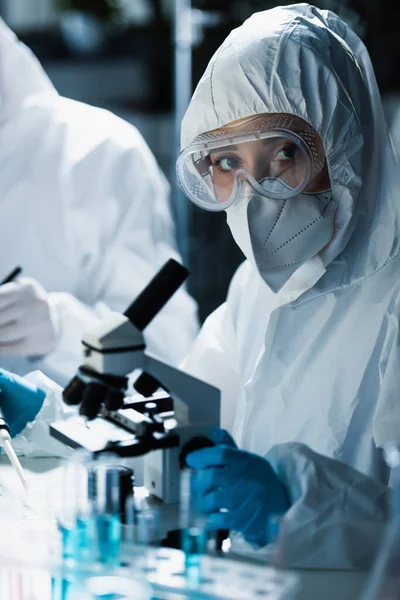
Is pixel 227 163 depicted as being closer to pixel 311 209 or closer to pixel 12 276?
pixel 311 209

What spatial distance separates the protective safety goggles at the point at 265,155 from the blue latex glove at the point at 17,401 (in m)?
0.51

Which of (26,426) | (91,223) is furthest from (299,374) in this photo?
(91,223)

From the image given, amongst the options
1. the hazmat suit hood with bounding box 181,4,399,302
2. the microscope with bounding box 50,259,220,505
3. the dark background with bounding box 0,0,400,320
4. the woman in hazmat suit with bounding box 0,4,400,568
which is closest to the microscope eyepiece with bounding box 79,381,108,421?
the microscope with bounding box 50,259,220,505

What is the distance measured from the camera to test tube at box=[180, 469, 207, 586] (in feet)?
3.90

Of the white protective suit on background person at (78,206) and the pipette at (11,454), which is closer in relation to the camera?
the pipette at (11,454)

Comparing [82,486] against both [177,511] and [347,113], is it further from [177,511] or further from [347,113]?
[347,113]

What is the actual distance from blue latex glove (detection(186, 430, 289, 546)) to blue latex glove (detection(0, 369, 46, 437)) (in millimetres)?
546

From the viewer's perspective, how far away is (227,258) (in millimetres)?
4281

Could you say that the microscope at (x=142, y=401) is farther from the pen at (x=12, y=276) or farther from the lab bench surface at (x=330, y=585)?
the pen at (x=12, y=276)

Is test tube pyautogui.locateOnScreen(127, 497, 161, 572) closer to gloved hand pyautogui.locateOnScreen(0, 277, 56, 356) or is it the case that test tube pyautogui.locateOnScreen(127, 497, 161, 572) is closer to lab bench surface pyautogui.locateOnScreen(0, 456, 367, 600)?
lab bench surface pyautogui.locateOnScreen(0, 456, 367, 600)

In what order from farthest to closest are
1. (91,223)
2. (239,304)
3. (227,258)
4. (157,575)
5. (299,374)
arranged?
(227,258)
(91,223)
(239,304)
(299,374)
(157,575)

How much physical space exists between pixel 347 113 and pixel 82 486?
0.85 meters

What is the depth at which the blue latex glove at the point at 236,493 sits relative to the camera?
1.33 m

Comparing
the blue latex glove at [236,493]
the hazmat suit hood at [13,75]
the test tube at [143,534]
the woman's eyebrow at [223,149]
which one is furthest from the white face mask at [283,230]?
the hazmat suit hood at [13,75]
